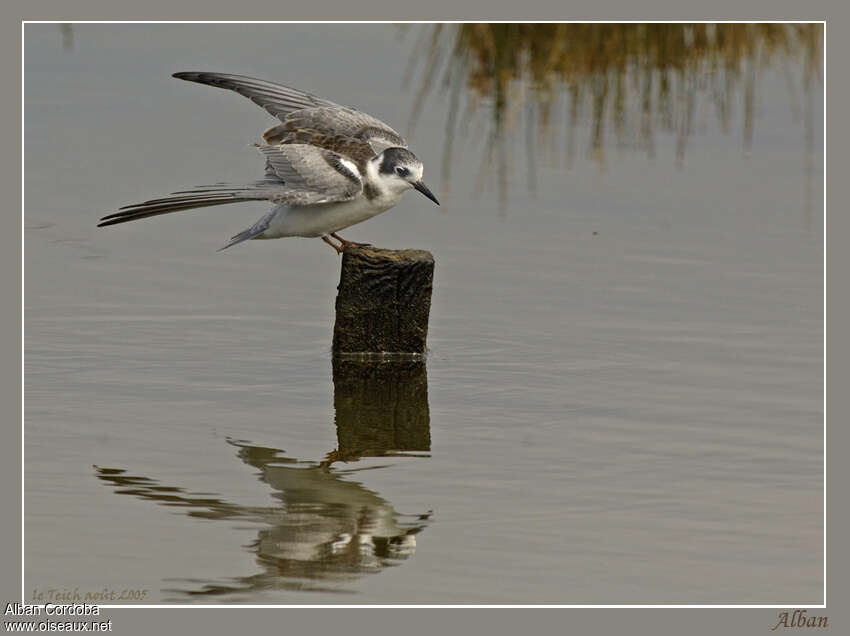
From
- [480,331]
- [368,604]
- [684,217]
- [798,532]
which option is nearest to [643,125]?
[684,217]

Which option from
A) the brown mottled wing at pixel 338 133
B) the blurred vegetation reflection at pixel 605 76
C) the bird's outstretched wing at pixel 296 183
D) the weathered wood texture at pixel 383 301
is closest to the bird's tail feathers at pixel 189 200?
the bird's outstretched wing at pixel 296 183

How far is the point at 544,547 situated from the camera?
705cm

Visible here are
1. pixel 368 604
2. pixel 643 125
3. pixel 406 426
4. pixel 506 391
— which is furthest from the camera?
pixel 643 125

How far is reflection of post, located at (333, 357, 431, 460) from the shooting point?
27.6 feet

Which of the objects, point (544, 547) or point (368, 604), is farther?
point (544, 547)

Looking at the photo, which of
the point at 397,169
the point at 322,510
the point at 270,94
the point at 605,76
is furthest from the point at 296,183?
the point at 605,76

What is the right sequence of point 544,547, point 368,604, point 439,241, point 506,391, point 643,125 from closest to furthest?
1. point 368,604
2. point 544,547
3. point 506,391
4. point 439,241
5. point 643,125

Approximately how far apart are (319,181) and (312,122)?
83 centimetres

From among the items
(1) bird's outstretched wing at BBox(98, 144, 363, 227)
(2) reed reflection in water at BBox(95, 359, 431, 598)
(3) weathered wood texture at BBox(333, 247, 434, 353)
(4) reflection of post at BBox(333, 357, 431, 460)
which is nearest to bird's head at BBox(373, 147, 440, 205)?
(1) bird's outstretched wing at BBox(98, 144, 363, 227)

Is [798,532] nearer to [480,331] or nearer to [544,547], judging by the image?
[544,547]

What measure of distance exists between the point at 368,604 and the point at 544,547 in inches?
36.6

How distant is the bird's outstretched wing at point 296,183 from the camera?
29.5 feet

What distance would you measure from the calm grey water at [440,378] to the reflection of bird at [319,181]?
84cm

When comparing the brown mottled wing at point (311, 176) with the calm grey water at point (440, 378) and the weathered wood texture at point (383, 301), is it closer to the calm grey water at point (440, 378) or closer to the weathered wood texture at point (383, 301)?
the weathered wood texture at point (383, 301)
